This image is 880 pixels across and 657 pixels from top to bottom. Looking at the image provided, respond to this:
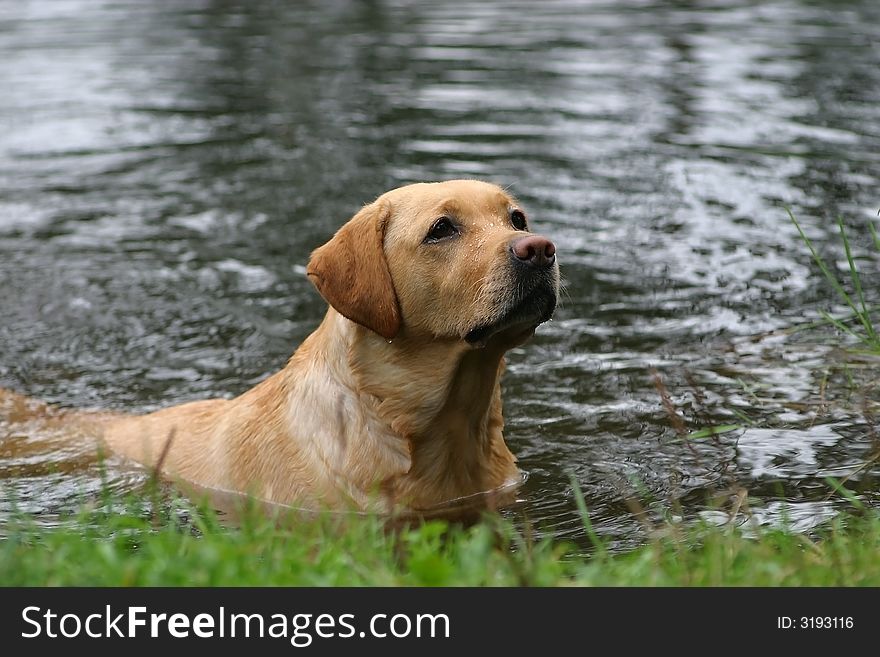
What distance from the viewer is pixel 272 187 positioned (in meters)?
12.0

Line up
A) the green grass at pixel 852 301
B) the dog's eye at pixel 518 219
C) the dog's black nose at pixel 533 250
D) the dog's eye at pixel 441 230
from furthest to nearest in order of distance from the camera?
the green grass at pixel 852 301 < the dog's eye at pixel 518 219 < the dog's eye at pixel 441 230 < the dog's black nose at pixel 533 250

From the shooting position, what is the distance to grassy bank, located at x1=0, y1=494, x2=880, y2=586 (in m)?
3.74

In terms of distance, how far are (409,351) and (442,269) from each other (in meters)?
0.42

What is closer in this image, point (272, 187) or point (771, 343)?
point (771, 343)

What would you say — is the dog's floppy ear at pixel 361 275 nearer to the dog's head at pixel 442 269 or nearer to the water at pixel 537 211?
the dog's head at pixel 442 269

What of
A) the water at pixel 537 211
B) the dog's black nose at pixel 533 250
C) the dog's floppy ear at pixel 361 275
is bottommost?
A: the water at pixel 537 211

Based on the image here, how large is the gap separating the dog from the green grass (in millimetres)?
1448

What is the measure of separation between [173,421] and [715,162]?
275 inches

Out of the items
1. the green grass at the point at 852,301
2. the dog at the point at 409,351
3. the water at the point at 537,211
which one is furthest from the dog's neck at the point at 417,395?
the green grass at the point at 852,301

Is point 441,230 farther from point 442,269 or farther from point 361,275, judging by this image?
point 361,275

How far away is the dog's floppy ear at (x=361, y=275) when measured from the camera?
555cm
